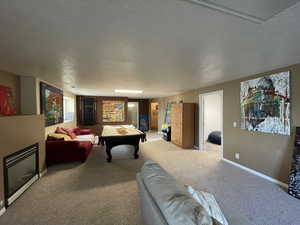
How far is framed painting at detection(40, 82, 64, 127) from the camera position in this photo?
11.8ft

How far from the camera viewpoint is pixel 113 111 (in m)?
7.85

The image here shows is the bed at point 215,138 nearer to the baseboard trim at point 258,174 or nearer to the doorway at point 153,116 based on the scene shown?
the baseboard trim at point 258,174

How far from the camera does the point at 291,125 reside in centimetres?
246

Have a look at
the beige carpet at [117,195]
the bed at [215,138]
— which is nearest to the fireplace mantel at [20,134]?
the beige carpet at [117,195]

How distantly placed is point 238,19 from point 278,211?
254cm

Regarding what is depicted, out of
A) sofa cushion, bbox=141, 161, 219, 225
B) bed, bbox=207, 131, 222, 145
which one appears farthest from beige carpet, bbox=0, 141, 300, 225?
bed, bbox=207, 131, 222, 145

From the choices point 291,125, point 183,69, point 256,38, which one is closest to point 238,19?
point 256,38

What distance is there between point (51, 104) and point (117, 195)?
11.2 feet

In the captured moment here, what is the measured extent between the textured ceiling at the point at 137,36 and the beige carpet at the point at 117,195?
1821mm

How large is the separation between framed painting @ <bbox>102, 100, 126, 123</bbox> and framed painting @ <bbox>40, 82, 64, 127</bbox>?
2957mm

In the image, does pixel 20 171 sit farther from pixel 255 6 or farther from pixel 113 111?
pixel 113 111

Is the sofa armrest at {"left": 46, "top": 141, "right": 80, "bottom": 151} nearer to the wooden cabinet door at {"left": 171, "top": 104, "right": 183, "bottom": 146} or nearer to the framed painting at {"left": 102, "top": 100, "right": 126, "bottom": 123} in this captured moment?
the wooden cabinet door at {"left": 171, "top": 104, "right": 183, "bottom": 146}

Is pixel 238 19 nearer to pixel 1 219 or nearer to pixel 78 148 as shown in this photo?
pixel 1 219

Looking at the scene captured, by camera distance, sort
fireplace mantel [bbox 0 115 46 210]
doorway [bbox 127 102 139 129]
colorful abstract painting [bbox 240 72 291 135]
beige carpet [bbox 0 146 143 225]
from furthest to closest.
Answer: doorway [bbox 127 102 139 129]
colorful abstract painting [bbox 240 72 291 135]
fireplace mantel [bbox 0 115 46 210]
beige carpet [bbox 0 146 143 225]
